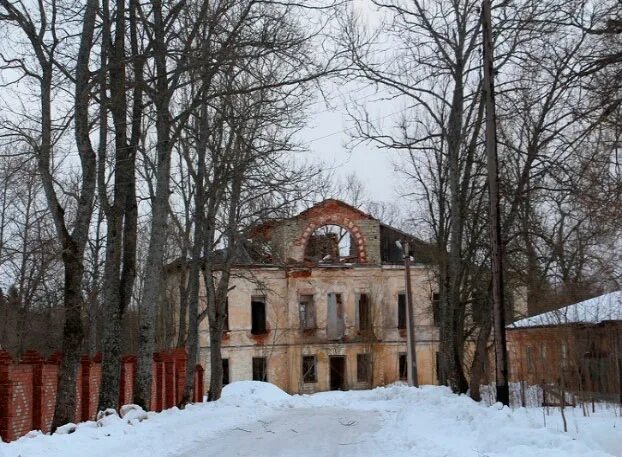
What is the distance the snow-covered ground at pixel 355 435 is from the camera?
1228 centimetres

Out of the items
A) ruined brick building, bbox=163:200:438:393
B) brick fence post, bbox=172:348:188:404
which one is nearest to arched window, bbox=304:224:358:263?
ruined brick building, bbox=163:200:438:393

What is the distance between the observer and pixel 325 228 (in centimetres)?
5647

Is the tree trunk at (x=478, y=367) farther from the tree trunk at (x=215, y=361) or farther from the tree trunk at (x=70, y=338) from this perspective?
the tree trunk at (x=70, y=338)

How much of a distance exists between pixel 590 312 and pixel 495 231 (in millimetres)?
8076

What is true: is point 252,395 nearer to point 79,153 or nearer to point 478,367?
point 478,367

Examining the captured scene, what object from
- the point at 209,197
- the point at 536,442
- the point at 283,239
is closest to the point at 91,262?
the point at 209,197

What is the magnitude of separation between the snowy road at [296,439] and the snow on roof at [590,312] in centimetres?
620

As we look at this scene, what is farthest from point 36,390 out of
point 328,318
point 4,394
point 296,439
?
point 328,318

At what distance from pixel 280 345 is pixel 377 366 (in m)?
6.63

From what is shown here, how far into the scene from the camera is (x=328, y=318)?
5631 cm

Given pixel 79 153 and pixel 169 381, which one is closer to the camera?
pixel 79 153

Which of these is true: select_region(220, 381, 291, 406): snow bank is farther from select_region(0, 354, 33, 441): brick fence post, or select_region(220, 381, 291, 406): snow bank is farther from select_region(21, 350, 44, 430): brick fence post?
select_region(0, 354, 33, 441): brick fence post

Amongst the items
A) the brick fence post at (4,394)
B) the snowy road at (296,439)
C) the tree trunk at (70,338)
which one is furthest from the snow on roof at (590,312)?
the brick fence post at (4,394)

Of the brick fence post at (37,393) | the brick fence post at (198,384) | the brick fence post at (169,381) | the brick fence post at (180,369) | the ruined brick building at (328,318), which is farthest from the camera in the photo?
the ruined brick building at (328,318)
